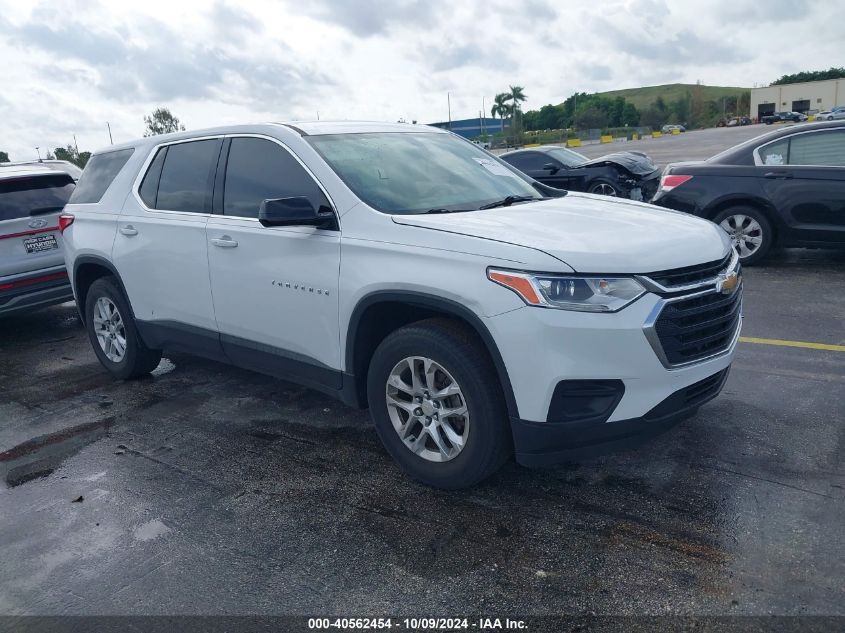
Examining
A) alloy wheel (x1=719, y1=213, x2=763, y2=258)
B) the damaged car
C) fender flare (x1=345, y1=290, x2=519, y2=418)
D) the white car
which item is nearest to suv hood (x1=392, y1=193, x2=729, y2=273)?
the white car

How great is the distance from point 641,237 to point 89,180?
180 inches

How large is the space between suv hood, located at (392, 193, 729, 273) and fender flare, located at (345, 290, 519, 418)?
1.11 feet

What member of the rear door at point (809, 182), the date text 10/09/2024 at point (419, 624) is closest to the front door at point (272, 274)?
the date text 10/09/2024 at point (419, 624)

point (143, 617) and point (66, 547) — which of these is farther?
point (66, 547)

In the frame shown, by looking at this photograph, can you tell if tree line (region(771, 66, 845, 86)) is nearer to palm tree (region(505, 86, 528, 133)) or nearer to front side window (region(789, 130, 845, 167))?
palm tree (region(505, 86, 528, 133))

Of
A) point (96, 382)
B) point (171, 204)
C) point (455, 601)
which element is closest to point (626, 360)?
point (455, 601)

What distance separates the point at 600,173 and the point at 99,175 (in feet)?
32.2

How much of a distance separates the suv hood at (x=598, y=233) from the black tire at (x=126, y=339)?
2.84 m

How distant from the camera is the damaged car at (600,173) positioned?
1328 cm

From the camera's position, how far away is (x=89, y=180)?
5.86 meters

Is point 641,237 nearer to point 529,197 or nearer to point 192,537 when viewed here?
point 529,197

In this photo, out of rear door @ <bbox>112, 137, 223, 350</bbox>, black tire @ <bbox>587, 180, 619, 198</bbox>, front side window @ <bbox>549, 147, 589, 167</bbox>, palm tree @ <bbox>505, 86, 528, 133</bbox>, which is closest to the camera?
rear door @ <bbox>112, 137, 223, 350</bbox>

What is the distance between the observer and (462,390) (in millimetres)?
3279

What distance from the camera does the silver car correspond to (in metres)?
6.82
